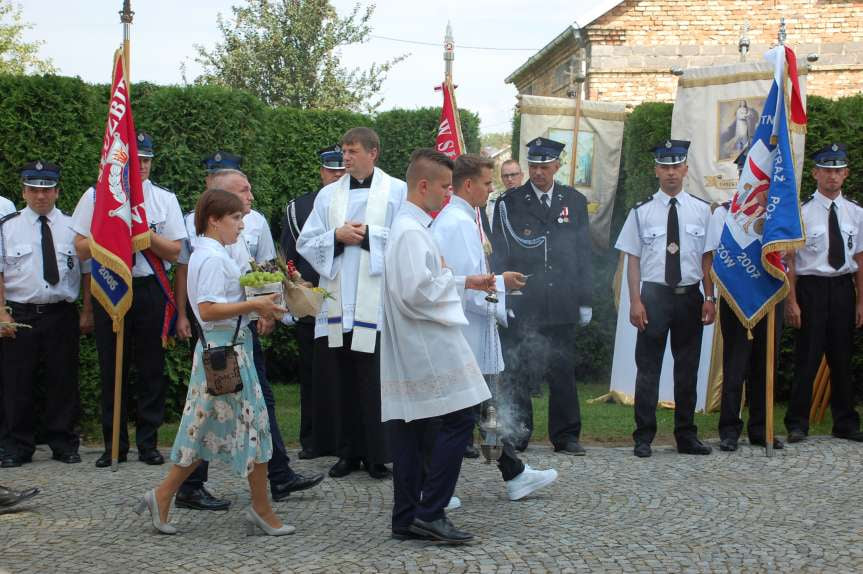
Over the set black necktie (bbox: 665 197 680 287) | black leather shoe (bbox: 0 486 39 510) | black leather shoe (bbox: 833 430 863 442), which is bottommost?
black leather shoe (bbox: 0 486 39 510)

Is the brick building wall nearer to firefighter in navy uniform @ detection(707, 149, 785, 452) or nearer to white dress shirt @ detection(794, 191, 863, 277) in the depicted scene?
white dress shirt @ detection(794, 191, 863, 277)

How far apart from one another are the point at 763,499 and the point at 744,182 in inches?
112

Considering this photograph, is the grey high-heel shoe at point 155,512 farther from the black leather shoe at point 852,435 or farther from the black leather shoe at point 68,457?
the black leather shoe at point 852,435

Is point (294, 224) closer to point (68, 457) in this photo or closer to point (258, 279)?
point (68, 457)

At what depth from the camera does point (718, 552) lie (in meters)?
5.25

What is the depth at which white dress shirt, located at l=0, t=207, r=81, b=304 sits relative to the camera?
7980 millimetres

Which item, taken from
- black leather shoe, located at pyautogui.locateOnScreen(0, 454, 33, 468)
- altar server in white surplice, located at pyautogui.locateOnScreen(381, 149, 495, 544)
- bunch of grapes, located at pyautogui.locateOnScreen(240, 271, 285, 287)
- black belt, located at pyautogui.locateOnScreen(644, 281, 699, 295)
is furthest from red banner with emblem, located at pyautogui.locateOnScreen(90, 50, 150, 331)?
black belt, located at pyautogui.locateOnScreen(644, 281, 699, 295)

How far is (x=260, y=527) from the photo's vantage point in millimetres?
5699

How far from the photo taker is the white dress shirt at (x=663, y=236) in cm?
816

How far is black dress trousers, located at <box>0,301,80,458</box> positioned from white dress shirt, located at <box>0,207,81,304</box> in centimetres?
12

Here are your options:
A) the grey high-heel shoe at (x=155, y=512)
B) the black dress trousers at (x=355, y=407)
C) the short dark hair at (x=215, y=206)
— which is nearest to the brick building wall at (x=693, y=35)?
the black dress trousers at (x=355, y=407)

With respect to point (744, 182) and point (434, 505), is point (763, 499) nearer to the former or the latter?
point (434, 505)

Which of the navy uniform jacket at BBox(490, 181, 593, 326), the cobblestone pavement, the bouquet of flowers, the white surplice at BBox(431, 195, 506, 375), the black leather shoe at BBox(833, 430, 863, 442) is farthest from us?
the black leather shoe at BBox(833, 430, 863, 442)

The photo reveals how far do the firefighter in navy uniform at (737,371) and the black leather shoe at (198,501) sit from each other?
399cm
